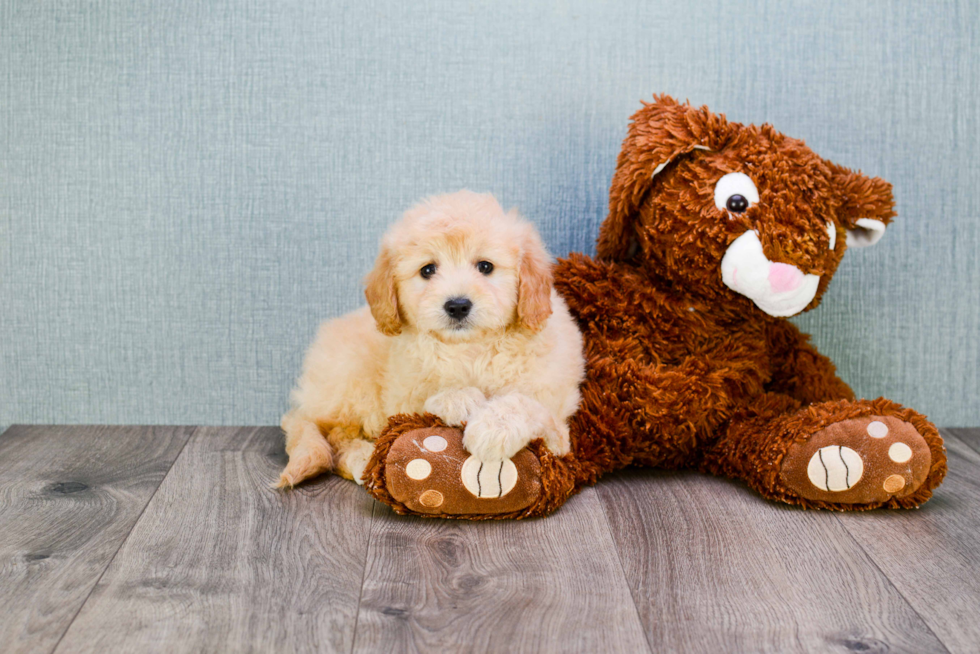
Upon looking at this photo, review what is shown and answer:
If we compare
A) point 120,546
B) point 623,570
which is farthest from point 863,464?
point 120,546

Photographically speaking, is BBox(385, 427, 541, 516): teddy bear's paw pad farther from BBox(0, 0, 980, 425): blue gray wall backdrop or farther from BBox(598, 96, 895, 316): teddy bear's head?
BBox(0, 0, 980, 425): blue gray wall backdrop

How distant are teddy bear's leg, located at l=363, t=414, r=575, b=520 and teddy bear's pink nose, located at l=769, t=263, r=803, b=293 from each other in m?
0.56

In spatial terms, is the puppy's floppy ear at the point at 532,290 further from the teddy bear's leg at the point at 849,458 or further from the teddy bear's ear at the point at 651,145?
the teddy bear's leg at the point at 849,458

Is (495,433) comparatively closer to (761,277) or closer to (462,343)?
(462,343)

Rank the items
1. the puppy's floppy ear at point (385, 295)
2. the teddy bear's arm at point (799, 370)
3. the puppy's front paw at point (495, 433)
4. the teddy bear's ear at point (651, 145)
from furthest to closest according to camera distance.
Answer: the teddy bear's arm at point (799, 370)
the teddy bear's ear at point (651, 145)
the puppy's floppy ear at point (385, 295)
the puppy's front paw at point (495, 433)

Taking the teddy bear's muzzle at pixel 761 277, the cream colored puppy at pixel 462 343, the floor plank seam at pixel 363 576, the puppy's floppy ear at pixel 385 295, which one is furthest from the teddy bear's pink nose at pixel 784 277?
the floor plank seam at pixel 363 576

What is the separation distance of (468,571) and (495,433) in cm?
24

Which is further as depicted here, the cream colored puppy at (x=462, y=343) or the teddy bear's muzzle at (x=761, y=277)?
the teddy bear's muzzle at (x=761, y=277)

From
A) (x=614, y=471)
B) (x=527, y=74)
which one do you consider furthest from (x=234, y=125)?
(x=614, y=471)

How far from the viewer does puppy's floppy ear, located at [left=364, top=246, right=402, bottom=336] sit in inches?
60.3

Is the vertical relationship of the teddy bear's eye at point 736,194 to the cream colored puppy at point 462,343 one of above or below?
above

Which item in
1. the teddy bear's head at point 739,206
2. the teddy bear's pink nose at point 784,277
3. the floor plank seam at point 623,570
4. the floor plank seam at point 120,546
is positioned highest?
the teddy bear's head at point 739,206

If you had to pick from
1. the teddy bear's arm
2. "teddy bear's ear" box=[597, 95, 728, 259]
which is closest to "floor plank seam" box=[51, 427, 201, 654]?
"teddy bear's ear" box=[597, 95, 728, 259]

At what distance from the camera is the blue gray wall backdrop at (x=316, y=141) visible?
6.37 feet
